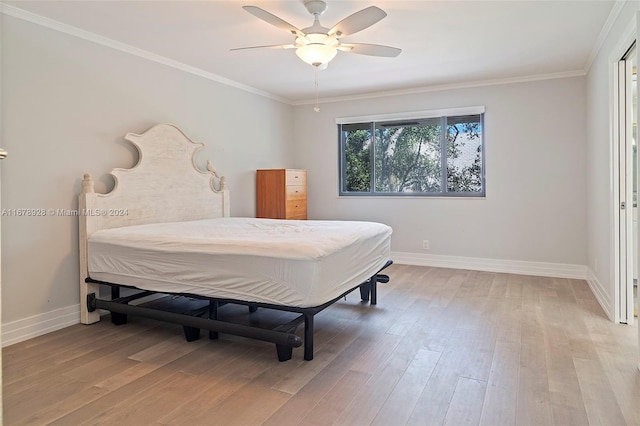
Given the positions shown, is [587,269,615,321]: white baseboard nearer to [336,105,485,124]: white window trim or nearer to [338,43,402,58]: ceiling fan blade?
[336,105,485,124]: white window trim

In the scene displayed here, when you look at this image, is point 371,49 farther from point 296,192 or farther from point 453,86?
point 296,192

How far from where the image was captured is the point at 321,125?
6238mm

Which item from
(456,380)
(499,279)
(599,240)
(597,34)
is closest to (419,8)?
(597,34)

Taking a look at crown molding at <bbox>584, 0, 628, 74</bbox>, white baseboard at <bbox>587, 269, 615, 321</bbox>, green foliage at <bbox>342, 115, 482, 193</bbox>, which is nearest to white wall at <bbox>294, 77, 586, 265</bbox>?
green foliage at <bbox>342, 115, 482, 193</bbox>

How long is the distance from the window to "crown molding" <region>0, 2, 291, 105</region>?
1869 millimetres

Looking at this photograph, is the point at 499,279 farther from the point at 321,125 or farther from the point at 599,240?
the point at 321,125

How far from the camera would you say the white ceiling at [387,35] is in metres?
2.97

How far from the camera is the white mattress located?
2529mm

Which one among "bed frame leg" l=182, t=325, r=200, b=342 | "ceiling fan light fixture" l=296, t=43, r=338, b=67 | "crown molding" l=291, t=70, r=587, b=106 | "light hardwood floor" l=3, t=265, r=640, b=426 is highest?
"crown molding" l=291, t=70, r=587, b=106

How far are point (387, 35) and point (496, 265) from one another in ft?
10.4

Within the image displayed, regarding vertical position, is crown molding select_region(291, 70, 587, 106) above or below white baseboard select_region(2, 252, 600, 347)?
above

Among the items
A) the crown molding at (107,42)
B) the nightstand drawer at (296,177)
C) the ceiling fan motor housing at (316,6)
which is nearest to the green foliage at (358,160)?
the nightstand drawer at (296,177)

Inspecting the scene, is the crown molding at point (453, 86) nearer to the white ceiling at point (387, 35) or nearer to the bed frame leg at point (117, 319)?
the white ceiling at point (387, 35)

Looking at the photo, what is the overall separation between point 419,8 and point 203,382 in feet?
9.33
